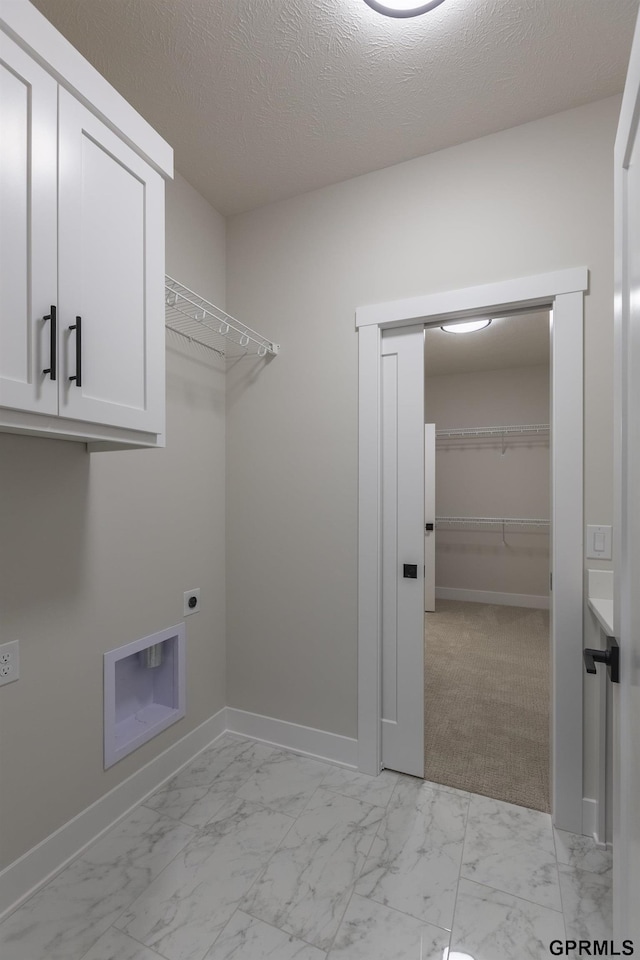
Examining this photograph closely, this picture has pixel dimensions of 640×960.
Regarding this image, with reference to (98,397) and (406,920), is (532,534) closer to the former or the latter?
(406,920)

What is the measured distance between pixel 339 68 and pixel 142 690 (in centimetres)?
254

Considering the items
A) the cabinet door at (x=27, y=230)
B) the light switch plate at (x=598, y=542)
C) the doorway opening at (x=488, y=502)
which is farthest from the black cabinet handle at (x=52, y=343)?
the doorway opening at (x=488, y=502)

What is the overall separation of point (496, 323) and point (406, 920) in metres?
3.79

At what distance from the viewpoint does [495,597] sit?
202 inches

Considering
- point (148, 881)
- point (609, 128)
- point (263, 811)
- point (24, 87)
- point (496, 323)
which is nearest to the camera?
point (24, 87)

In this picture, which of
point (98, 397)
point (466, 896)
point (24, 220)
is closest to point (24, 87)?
point (24, 220)

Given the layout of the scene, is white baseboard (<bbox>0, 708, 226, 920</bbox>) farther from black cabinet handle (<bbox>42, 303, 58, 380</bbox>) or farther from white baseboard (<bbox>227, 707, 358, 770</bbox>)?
black cabinet handle (<bbox>42, 303, 58, 380</bbox>)

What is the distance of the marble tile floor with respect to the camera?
50.2 inches

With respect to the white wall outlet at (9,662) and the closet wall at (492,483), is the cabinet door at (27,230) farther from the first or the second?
the closet wall at (492,483)

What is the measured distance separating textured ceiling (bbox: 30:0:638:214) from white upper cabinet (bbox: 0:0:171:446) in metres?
0.37

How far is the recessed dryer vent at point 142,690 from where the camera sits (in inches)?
68.9

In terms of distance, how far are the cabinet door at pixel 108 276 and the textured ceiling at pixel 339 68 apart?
466mm

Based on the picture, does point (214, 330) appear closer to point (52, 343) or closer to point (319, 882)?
point (52, 343)

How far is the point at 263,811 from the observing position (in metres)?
1.80
